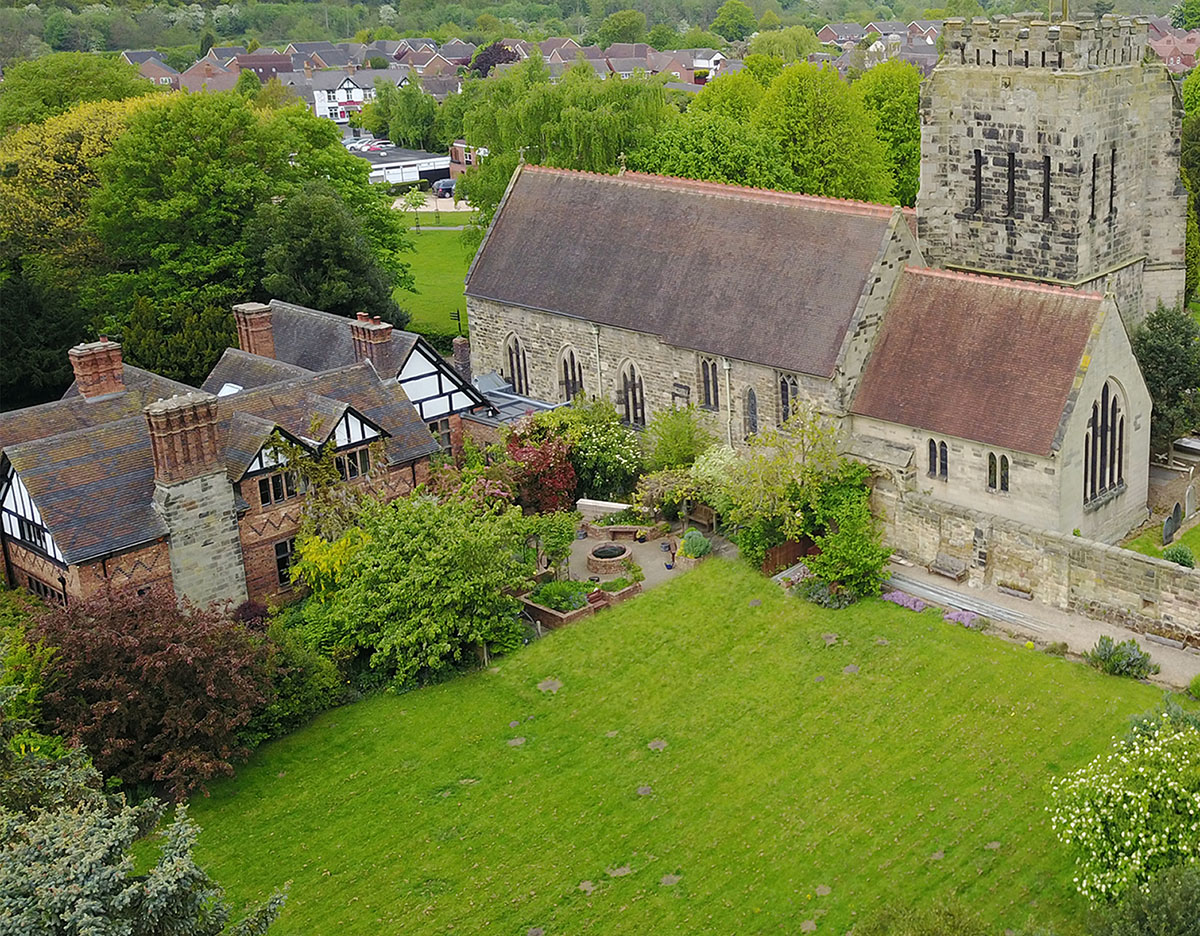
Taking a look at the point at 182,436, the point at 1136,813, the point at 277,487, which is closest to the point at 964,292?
the point at 1136,813

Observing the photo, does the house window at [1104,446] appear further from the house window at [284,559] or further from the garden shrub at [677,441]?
the house window at [284,559]

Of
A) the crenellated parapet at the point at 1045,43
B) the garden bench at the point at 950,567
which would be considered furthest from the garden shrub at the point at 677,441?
the crenellated parapet at the point at 1045,43

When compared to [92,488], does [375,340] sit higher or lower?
higher

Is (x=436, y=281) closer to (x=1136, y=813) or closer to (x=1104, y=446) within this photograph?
(x=1104, y=446)

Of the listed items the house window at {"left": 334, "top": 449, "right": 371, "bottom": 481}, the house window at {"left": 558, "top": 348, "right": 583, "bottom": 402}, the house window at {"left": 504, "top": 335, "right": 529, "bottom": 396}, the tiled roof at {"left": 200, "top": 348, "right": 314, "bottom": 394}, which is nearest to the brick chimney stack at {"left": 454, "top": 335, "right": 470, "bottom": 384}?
the house window at {"left": 504, "top": 335, "right": 529, "bottom": 396}

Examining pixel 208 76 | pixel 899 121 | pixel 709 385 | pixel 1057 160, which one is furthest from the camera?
pixel 208 76
